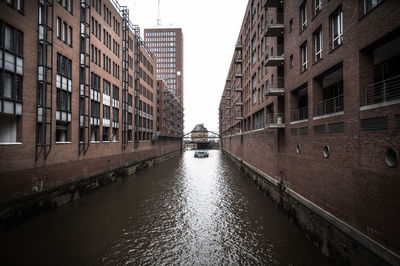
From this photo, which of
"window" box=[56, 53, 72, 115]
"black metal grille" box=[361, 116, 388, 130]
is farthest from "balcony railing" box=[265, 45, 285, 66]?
"window" box=[56, 53, 72, 115]

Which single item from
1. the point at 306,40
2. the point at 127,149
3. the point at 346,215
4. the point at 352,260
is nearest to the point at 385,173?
the point at 346,215

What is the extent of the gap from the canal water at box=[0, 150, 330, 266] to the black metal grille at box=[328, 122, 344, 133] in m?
5.16

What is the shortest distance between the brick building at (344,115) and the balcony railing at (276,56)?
10 centimetres

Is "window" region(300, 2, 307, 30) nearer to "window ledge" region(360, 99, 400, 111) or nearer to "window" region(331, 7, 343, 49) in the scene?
"window" region(331, 7, 343, 49)

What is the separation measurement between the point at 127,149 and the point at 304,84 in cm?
2367

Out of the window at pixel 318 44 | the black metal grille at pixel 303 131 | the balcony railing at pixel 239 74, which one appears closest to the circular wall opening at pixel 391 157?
the black metal grille at pixel 303 131

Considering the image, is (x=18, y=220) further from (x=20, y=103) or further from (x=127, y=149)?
(x=127, y=149)

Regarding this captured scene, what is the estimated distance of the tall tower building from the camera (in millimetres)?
88938

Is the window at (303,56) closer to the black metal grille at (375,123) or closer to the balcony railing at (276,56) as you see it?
the balcony railing at (276,56)

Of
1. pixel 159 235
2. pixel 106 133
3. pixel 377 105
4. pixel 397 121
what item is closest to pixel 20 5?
pixel 106 133

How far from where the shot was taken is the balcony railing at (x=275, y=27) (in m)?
15.3

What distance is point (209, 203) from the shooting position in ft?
52.0

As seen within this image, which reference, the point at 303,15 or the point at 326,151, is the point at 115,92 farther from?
the point at 326,151

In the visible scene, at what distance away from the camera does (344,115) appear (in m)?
8.12
